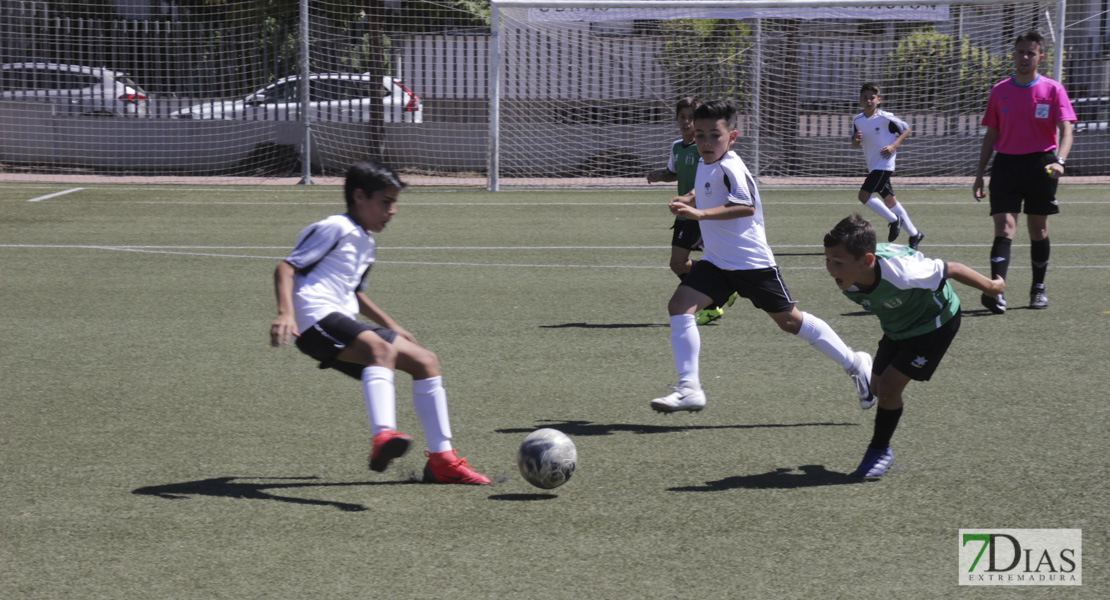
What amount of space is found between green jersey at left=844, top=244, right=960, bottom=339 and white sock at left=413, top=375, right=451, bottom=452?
5.92ft

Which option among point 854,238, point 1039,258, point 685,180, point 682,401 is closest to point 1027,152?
point 1039,258

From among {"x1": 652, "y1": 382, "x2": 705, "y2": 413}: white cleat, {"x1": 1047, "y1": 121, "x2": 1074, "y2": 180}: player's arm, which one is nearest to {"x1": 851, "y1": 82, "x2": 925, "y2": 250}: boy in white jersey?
{"x1": 1047, "y1": 121, "x2": 1074, "y2": 180}: player's arm

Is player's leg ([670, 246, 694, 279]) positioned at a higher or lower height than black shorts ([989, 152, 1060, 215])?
lower

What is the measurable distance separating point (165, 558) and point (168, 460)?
128 cm

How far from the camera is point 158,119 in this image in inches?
823

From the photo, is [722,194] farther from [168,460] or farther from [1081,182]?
[1081,182]

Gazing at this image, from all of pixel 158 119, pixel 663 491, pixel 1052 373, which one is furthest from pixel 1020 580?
pixel 158 119

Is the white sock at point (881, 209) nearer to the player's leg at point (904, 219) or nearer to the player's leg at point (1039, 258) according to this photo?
the player's leg at point (904, 219)

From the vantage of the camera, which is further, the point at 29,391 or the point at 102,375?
the point at 102,375

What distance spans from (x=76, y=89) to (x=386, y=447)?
61.5 feet

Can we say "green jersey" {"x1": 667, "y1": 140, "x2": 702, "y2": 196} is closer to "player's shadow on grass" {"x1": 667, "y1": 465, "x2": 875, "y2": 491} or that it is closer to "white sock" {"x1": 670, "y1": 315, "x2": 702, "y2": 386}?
"white sock" {"x1": 670, "y1": 315, "x2": 702, "y2": 386}

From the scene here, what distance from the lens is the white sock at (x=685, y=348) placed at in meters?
5.88

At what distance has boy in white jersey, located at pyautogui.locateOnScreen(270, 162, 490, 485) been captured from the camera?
4.75 meters

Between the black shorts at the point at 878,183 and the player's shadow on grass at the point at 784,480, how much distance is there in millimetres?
8334
